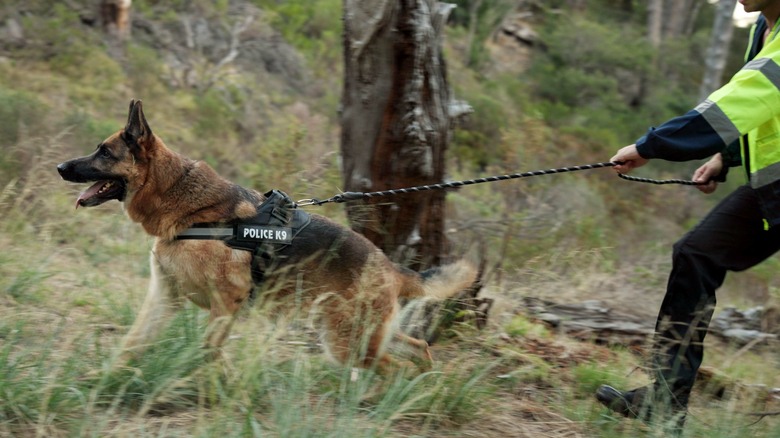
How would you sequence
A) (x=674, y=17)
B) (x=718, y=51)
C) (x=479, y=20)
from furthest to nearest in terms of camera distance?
(x=674, y=17)
(x=479, y=20)
(x=718, y=51)

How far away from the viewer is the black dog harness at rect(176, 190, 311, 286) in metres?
4.04

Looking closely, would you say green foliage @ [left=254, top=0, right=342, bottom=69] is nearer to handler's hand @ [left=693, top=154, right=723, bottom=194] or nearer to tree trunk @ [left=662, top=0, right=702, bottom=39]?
tree trunk @ [left=662, top=0, right=702, bottom=39]

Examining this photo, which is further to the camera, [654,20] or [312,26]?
[654,20]

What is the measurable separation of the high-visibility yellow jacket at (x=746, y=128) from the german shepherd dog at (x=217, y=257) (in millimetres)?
1466

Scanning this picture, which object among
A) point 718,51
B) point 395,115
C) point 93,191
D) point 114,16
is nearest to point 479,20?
point 718,51

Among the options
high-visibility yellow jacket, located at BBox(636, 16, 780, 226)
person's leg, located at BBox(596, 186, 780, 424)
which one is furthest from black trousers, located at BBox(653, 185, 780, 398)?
high-visibility yellow jacket, located at BBox(636, 16, 780, 226)

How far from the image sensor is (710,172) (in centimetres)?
414

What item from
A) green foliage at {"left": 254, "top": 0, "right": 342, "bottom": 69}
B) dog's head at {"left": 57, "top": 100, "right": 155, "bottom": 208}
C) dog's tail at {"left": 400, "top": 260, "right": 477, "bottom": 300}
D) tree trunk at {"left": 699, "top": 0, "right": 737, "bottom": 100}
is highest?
green foliage at {"left": 254, "top": 0, "right": 342, "bottom": 69}

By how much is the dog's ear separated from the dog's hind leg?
63cm

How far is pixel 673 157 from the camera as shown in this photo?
3432 mm

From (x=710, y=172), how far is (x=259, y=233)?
99.5 inches

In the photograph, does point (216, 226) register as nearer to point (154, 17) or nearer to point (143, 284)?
point (143, 284)

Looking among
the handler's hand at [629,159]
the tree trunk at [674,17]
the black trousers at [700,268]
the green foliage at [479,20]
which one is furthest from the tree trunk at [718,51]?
the handler's hand at [629,159]

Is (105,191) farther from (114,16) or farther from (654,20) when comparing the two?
(654,20)
